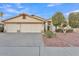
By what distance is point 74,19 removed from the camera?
46.4ft

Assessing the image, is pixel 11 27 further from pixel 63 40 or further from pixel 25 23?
pixel 63 40

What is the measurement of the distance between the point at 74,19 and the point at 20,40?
1.85 m

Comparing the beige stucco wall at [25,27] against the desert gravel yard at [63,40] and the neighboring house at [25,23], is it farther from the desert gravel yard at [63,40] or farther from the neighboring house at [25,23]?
the desert gravel yard at [63,40]

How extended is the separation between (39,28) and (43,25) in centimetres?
16

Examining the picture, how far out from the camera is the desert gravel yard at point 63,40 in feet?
46.7

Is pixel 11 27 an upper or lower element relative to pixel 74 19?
lower

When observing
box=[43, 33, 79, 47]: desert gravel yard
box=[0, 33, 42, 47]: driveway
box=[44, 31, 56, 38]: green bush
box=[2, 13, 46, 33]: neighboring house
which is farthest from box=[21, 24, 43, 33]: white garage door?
box=[43, 33, 79, 47]: desert gravel yard

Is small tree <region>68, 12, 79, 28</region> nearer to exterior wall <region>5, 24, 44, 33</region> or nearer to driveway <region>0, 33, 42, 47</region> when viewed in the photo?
exterior wall <region>5, 24, 44, 33</region>

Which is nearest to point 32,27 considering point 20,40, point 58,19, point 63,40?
point 20,40

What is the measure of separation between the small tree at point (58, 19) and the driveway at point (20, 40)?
631mm

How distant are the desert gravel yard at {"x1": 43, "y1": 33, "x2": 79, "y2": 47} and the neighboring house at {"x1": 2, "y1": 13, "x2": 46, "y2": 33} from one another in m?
0.46

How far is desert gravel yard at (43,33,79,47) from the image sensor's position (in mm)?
14234

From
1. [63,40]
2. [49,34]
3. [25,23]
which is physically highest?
[25,23]

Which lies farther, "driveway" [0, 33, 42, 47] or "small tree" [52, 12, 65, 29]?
"driveway" [0, 33, 42, 47]
